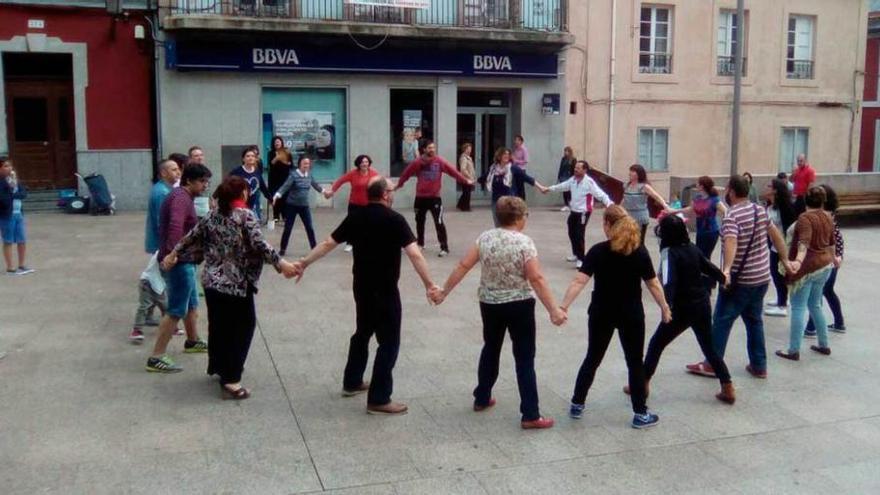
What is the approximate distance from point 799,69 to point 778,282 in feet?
57.9

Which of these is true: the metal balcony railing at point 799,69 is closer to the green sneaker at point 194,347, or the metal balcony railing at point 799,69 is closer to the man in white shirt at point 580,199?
the man in white shirt at point 580,199

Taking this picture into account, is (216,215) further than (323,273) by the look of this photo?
No

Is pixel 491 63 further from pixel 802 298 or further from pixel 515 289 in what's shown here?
pixel 515 289

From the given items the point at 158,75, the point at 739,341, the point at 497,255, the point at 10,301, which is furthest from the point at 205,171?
the point at 158,75

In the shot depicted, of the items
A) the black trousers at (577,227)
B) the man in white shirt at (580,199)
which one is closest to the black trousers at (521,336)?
the man in white shirt at (580,199)

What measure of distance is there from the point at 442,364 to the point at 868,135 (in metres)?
30.2

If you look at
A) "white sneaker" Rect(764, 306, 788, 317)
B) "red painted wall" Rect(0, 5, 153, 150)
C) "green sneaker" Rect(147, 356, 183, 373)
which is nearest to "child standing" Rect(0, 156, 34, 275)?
"green sneaker" Rect(147, 356, 183, 373)

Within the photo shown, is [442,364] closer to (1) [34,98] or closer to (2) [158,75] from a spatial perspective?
(2) [158,75]

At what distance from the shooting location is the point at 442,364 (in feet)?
25.6

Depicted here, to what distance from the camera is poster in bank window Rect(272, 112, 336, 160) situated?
19.9 meters

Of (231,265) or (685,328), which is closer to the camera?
(231,265)

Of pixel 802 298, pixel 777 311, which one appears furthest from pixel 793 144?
pixel 802 298

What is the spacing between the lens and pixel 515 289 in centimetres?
606

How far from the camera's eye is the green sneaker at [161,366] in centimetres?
734
